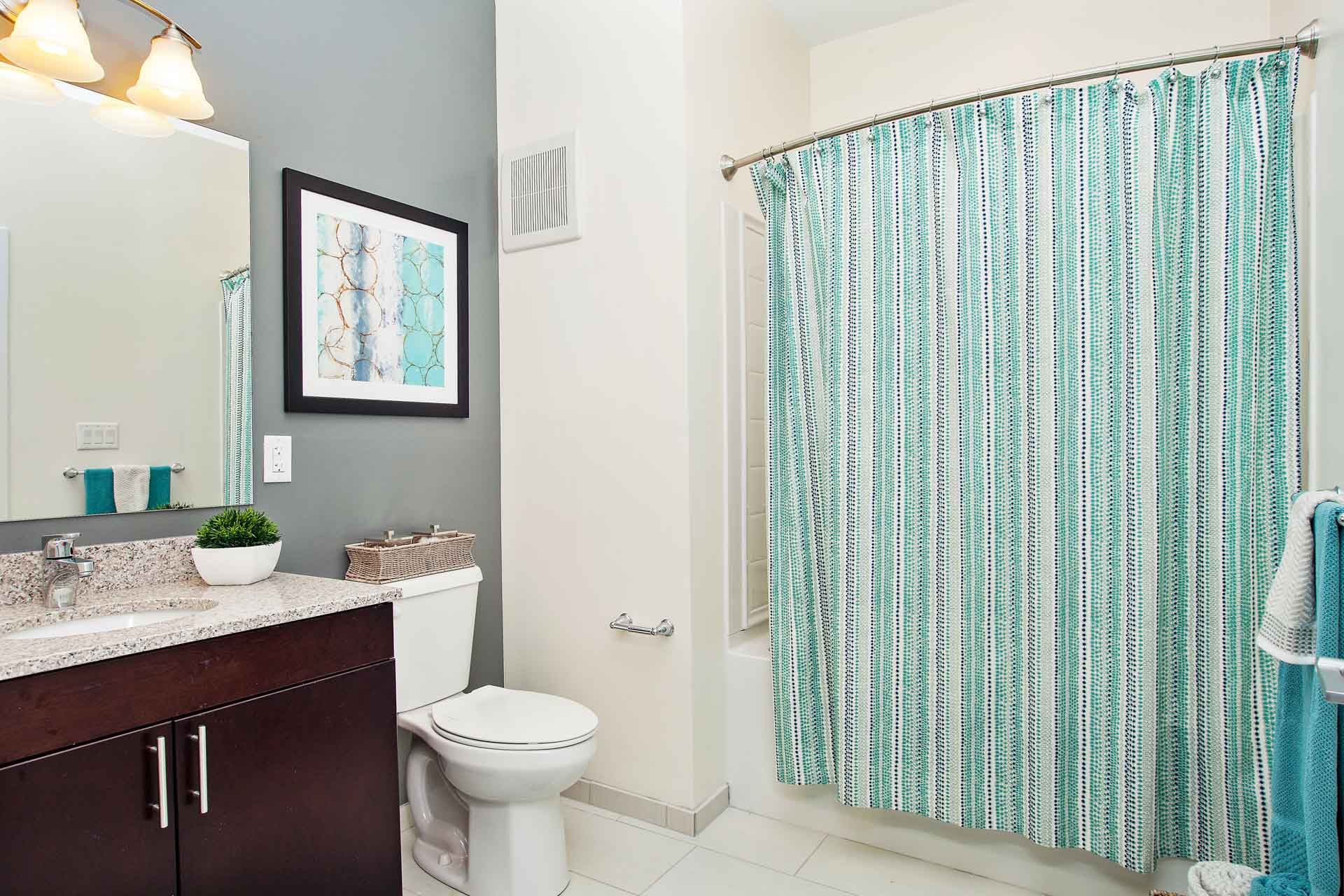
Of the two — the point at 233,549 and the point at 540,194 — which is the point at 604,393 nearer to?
the point at 540,194

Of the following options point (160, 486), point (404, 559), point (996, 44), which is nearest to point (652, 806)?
point (404, 559)

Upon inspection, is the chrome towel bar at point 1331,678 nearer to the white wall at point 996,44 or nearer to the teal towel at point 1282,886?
the teal towel at point 1282,886

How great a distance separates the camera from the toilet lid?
1.82 m

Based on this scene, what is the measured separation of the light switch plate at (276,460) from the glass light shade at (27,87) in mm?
813

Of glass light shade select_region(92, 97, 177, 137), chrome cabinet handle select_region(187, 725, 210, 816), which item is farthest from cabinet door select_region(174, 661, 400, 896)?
glass light shade select_region(92, 97, 177, 137)

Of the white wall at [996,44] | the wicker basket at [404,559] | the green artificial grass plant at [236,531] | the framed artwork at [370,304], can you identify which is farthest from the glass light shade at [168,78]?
the white wall at [996,44]

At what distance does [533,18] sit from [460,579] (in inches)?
70.0

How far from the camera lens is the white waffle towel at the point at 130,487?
1655 mm

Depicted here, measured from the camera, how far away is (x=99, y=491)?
1631 millimetres

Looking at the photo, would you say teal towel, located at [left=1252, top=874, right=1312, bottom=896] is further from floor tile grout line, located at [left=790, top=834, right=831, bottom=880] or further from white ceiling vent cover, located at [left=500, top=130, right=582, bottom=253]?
white ceiling vent cover, located at [left=500, top=130, right=582, bottom=253]

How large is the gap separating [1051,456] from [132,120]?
2.19 meters

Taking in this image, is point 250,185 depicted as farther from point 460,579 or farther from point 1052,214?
point 1052,214

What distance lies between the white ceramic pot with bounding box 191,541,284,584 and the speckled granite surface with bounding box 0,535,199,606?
4 centimetres

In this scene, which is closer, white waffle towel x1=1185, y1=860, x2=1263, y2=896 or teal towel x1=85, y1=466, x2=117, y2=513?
white waffle towel x1=1185, y1=860, x2=1263, y2=896
